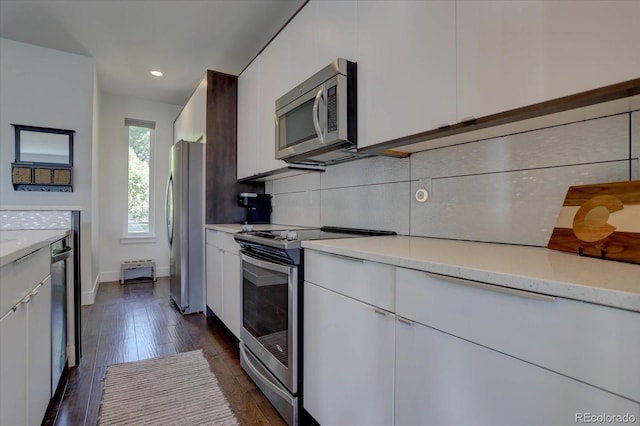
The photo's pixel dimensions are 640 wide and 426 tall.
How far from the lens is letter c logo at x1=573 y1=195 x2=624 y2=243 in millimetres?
941

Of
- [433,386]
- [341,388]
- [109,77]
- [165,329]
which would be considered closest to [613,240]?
[433,386]

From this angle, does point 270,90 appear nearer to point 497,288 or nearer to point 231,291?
point 231,291

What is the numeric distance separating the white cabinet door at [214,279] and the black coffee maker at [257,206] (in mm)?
514

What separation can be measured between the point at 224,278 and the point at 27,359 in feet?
4.87

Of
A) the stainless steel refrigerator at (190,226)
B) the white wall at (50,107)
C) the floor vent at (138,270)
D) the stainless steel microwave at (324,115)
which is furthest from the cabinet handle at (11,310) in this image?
the floor vent at (138,270)

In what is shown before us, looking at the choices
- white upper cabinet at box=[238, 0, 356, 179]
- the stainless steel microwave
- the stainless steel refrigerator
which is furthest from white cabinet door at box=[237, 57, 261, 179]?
the stainless steel microwave

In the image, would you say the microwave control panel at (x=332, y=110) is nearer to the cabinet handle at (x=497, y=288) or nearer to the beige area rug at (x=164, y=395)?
the cabinet handle at (x=497, y=288)

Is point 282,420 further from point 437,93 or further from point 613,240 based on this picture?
point 437,93

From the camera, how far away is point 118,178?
4.67 m

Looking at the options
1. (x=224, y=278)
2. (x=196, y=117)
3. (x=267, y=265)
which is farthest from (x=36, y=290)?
(x=196, y=117)

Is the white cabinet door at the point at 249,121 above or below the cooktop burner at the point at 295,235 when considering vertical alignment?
above

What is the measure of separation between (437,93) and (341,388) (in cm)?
126

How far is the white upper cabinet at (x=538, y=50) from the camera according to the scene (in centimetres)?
82

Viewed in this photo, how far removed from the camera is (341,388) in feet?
4.20
